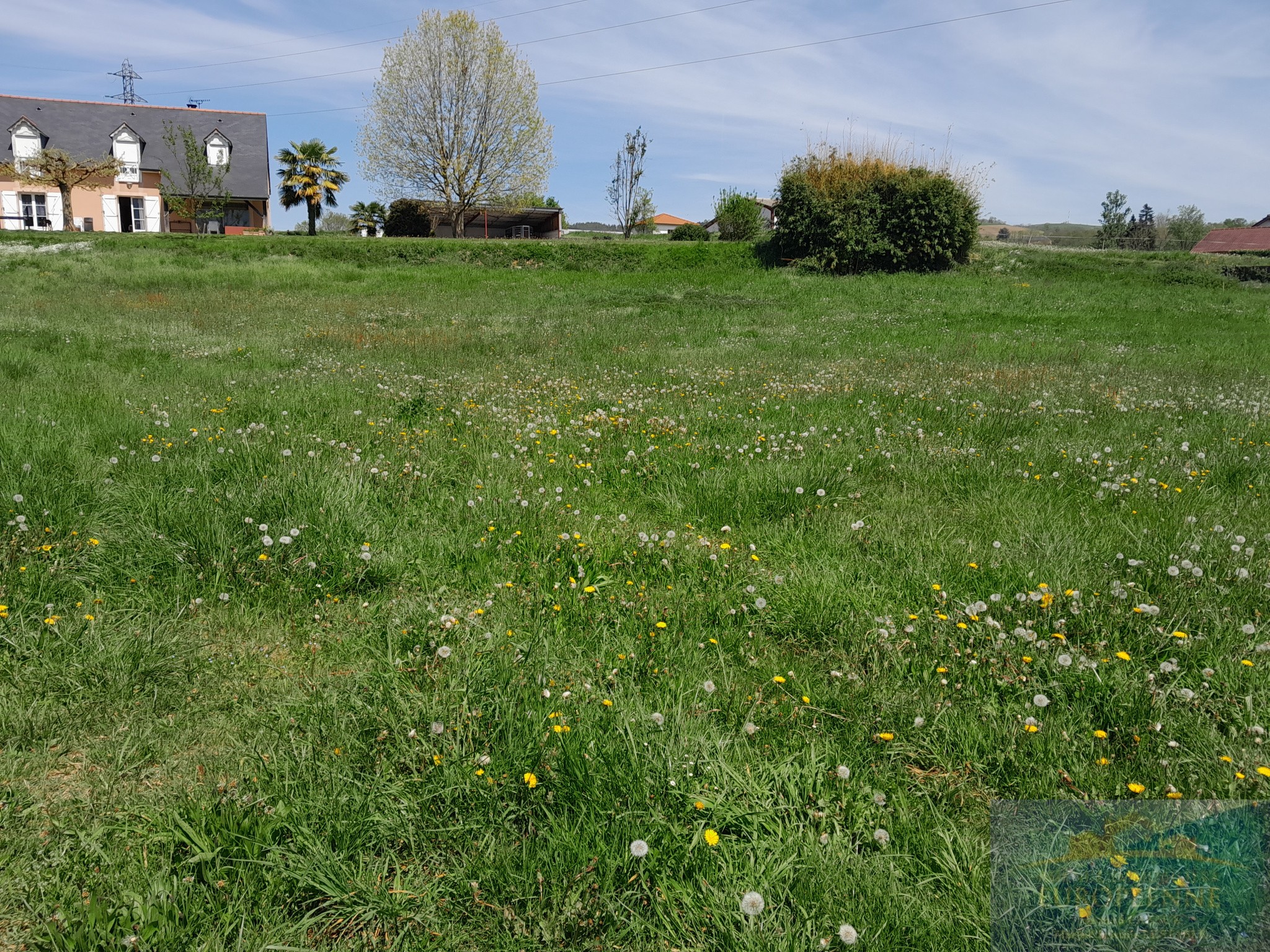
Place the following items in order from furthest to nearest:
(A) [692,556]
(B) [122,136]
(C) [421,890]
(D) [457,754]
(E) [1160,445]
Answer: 1. (B) [122,136]
2. (E) [1160,445]
3. (A) [692,556]
4. (D) [457,754]
5. (C) [421,890]

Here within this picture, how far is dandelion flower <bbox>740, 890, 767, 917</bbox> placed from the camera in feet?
6.68

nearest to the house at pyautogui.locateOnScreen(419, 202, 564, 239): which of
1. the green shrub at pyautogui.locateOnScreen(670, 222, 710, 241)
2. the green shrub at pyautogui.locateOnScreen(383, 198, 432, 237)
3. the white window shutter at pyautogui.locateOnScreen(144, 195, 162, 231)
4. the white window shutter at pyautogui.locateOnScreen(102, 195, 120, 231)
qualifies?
the green shrub at pyautogui.locateOnScreen(383, 198, 432, 237)

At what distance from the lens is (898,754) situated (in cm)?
289

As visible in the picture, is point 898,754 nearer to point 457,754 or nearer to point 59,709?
point 457,754

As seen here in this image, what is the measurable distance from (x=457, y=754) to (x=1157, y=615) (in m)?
3.46

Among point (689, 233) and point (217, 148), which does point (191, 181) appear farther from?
point (689, 233)

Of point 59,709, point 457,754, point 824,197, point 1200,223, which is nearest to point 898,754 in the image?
point 457,754

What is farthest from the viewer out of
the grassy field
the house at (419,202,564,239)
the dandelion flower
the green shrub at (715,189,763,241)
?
the house at (419,202,564,239)

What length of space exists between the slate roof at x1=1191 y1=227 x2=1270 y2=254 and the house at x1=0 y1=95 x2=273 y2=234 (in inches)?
2941

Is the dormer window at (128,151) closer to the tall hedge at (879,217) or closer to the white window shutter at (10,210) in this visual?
the white window shutter at (10,210)

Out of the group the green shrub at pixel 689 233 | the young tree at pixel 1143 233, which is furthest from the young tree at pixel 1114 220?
the green shrub at pixel 689 233

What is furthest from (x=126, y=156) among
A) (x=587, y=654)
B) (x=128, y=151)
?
(x=587, y=654)

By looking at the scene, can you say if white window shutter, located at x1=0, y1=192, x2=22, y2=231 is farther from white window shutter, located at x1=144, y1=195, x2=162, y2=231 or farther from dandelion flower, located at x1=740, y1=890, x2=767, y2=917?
dandelion flower, located at x1=740, y1=890, x2=767, y2=917

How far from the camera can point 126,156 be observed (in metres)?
53.2
